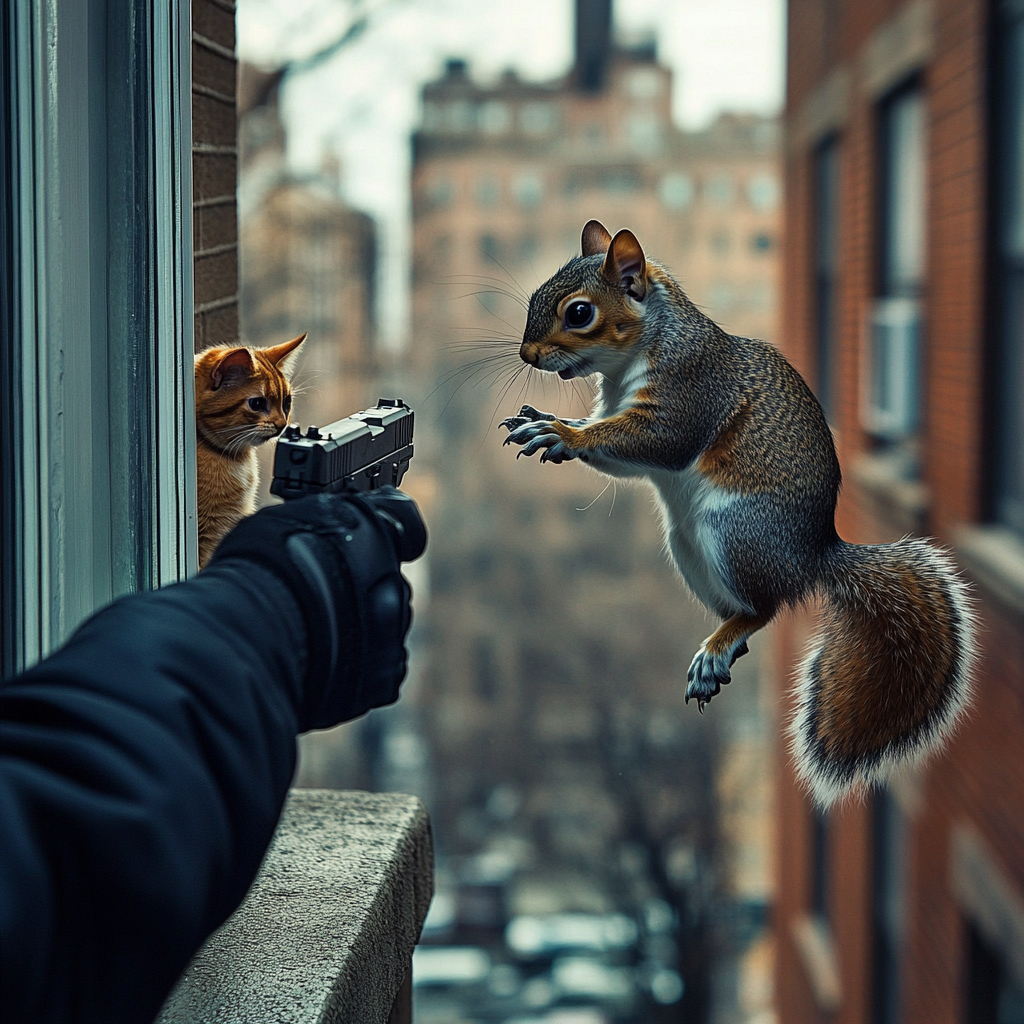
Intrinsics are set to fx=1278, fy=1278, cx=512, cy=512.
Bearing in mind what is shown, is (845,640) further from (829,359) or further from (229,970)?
(829,359)

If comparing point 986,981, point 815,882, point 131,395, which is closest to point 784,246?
point 815,882

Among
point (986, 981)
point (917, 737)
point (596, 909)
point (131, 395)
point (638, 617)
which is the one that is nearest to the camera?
point (917, 737)

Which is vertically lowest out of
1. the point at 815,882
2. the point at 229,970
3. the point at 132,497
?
the point at 815,882

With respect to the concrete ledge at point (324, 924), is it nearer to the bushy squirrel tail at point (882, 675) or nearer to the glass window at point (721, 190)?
the bushy squirrel tail at point (882, 675)

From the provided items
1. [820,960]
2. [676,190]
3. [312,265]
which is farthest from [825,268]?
[676,190]

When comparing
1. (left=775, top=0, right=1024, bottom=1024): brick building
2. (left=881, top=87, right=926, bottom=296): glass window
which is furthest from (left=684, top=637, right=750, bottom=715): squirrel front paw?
(left=881, top=87, right=926, bottom=296): glass window

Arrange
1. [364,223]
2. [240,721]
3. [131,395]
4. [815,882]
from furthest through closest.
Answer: [364,223]
[815,882]
[131,395]
[240,721]
